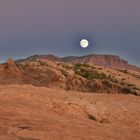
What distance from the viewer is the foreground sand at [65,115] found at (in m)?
15.6

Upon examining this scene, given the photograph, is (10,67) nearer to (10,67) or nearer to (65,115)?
(10,67)

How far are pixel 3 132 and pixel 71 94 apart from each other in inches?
482

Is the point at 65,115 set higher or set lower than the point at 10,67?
lower

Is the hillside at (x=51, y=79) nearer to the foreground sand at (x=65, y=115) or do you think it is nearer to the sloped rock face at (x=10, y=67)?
the sloped rock face at (x=10, y=67)

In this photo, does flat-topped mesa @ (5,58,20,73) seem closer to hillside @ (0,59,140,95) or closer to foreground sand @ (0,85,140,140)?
hillside @ (0,59,140,95)

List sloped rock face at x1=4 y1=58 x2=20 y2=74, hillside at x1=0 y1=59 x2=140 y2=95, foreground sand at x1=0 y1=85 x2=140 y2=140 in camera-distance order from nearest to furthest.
→ foreground sand at x1=0 y1=85 x2=140 y2=140 → hillside at x1=0 y1=59 x2=140 y2=95 → sloped rock face at x1=4 y1=58 x2=20 y2=74

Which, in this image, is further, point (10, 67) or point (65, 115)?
point (10, 67)

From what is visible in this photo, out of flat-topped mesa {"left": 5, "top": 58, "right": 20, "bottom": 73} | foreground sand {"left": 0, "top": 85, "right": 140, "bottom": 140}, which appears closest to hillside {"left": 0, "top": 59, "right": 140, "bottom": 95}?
flat-topped mesa {"left": 5, "top": 58, "right": 20, "bottom": 73}

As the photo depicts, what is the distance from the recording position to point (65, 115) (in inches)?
808

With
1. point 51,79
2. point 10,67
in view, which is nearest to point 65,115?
point 10,67

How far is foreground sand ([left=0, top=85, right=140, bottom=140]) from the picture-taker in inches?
615

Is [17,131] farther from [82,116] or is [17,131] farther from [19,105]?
[82,116]

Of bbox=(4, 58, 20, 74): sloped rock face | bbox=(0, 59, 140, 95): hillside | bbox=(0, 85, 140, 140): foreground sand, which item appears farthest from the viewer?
bbox=(4, 58, 20, 74): sloped rock face

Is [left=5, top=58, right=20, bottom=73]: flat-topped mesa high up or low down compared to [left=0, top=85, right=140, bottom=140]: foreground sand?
up
